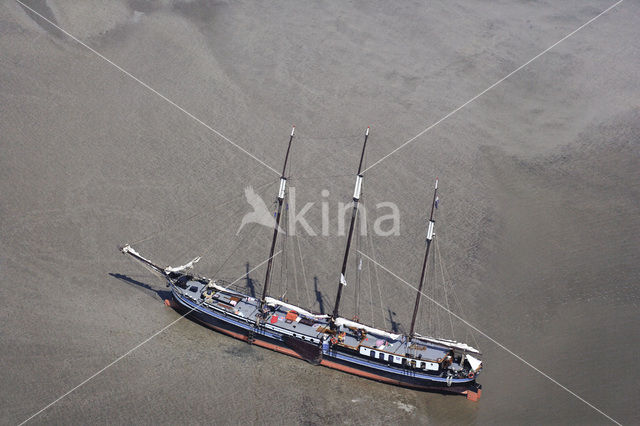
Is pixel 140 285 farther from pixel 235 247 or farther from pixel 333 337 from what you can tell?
pixel 333 337

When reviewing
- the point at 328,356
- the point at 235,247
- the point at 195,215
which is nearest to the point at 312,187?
the point at 235,247

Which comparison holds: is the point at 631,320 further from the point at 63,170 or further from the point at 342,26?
the point at 63,170

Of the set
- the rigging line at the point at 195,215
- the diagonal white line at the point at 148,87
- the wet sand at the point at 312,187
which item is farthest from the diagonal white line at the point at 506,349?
the diagonal white line at the point at 148,87

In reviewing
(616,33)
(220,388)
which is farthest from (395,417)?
(616,33)

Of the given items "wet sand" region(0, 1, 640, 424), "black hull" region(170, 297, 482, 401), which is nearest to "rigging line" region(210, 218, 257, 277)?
"wet sand" region(0, 1, 640, 424)

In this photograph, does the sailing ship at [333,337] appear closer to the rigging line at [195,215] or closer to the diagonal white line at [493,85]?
the rigging line at [195,215]
